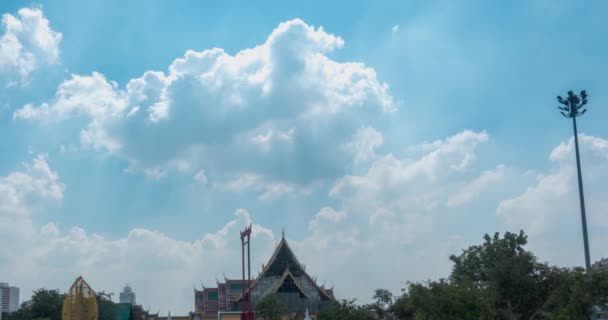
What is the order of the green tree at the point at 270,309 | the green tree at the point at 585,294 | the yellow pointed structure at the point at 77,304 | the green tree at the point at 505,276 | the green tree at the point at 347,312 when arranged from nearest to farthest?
the green tree at the point at 585,294 < the yellow pointed structure at the point at 77,304 < the green tree at the point at 505,276 < the green tree at the point at 347,312 < the green tree at the point at 270,309

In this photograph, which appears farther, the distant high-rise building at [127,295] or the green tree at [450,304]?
the distant high-rise building at [127,295]

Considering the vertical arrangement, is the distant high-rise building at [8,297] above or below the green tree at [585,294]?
above

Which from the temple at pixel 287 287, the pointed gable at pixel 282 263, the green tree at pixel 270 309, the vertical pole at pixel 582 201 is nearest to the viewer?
the vertical pole at pixel 582 201

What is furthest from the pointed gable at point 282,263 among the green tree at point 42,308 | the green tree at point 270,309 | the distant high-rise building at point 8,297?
the distant high-rise building at point 8,297

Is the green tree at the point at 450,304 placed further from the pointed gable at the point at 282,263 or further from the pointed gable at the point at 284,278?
the pointed gable at the point at 282,263

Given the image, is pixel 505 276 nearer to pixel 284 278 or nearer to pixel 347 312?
pixel 347 312

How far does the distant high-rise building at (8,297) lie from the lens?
103 meters

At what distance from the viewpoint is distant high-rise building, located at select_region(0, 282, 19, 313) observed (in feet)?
338

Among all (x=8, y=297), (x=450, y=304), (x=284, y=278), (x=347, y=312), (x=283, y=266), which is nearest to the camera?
(x=450, y=304)

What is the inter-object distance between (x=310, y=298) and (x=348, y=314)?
21.8 meters

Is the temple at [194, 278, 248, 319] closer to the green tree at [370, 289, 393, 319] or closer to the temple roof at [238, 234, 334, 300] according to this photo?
the temple roof at [238, 234, 334, 300]

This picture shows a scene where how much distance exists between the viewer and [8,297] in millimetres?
107250

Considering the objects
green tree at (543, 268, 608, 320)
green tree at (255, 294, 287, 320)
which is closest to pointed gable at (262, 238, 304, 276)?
green tree at (255, 294, 287, 320)

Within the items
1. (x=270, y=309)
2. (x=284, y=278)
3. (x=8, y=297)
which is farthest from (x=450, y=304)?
(x=8, y=297)
